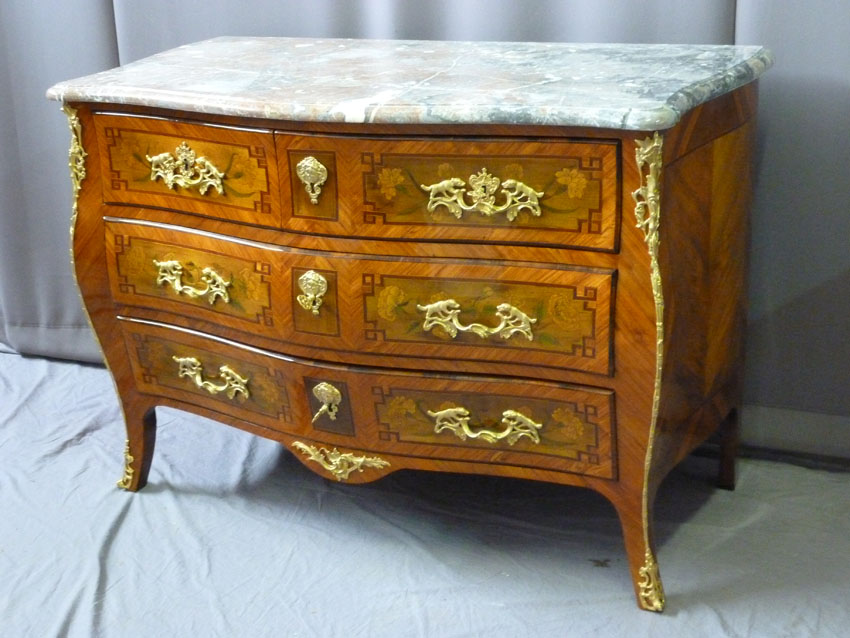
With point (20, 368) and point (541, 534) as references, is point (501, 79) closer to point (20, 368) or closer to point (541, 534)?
point (541, 534)

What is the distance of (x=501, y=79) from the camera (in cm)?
167

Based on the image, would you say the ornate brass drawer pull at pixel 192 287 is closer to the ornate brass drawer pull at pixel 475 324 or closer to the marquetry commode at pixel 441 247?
the marquetry commode at pixel 441 247

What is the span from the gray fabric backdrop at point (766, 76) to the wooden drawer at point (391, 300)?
68 centimetres

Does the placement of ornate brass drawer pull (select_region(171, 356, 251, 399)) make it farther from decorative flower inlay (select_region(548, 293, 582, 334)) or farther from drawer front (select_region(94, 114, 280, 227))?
decorative flower inlay (select_region(548, 293, 582, 334))

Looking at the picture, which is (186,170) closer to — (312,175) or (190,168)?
(190,168)

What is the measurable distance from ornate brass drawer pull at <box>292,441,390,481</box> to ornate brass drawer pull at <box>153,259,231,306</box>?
11.8 inches

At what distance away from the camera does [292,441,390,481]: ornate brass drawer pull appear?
182 cm

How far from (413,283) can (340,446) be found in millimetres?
357

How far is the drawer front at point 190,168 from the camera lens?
1694mm

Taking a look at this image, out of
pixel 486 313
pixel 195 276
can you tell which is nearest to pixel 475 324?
pixel 486 313

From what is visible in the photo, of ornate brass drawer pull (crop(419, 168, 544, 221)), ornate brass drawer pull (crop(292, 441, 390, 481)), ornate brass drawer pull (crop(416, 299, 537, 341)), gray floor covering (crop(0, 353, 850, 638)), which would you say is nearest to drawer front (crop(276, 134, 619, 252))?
ornate brass drawer pull (crop(419, 168, 544, 221))

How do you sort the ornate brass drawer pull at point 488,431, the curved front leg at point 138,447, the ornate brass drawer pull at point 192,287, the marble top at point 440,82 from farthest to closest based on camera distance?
the curved front leg at point 138,447, the ornate brass drawer pull at point 192,287, the ornate brass drawer pull at point 488,431, the marble top at point 440,82

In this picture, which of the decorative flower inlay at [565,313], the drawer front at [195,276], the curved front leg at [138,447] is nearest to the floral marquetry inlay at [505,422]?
the decorative flower inlay at [565,313]

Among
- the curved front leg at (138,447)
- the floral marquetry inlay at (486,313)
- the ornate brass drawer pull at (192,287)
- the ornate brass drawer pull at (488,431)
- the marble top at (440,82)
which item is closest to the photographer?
the marble top at (440,82)
